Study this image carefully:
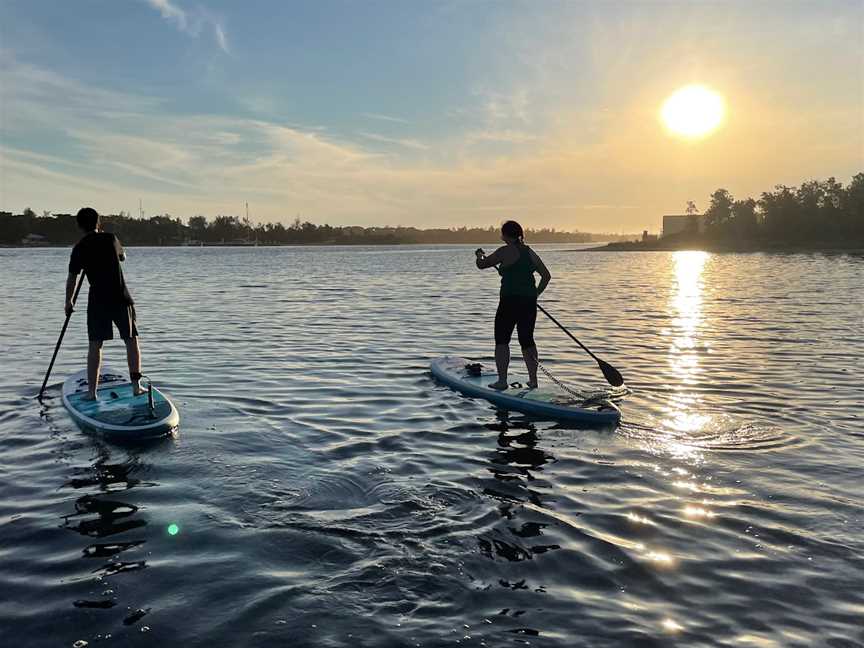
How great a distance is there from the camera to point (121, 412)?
813 cm

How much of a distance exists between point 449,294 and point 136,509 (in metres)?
28.6

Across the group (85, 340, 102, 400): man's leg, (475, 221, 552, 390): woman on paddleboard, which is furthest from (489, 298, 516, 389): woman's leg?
(85, 340, 102, 400): man's leg

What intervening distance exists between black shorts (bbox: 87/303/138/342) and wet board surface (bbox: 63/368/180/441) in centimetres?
93

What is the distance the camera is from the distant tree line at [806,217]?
392 feet

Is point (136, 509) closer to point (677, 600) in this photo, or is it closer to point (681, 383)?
point (677, 600)

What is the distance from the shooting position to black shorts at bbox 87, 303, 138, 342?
330 inches

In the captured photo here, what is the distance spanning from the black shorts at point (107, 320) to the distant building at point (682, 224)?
172 metres

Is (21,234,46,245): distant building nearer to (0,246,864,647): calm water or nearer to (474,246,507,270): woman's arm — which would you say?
(0,246,864,647): calm water

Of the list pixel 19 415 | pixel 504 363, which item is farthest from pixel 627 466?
pixel 19 415

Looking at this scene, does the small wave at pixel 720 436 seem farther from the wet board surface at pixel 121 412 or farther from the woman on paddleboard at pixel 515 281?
the wet board surface at pixel 121 412

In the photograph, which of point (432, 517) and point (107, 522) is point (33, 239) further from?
point (432, 517)

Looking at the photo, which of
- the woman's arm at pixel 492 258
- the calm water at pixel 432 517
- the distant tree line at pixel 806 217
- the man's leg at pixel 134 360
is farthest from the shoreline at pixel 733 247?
the man's leg at pixel 134 360

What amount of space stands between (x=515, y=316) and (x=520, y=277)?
0.62m

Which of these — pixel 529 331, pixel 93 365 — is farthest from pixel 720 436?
pixel 93 365
